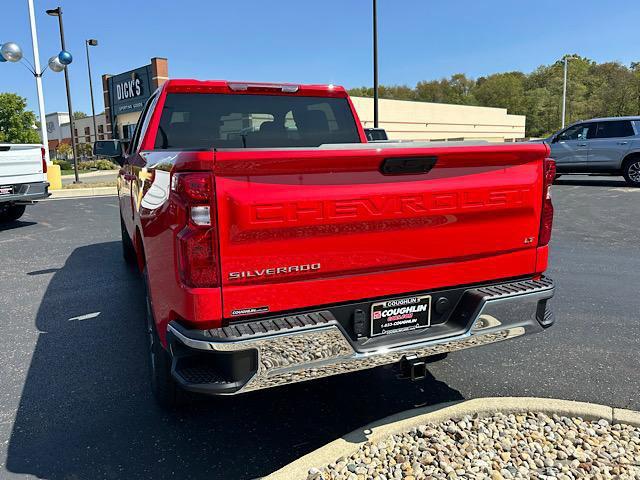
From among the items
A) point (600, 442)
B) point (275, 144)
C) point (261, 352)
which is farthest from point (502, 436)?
point (275, 144)

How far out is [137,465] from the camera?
262 centimetres

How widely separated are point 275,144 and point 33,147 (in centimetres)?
726

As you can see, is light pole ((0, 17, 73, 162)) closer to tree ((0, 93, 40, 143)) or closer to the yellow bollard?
the yellow bollard

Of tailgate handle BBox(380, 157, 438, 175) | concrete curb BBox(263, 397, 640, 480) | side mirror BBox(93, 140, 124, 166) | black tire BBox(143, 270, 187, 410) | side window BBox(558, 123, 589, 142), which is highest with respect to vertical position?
side window BBox(558, 123, 589, 142)

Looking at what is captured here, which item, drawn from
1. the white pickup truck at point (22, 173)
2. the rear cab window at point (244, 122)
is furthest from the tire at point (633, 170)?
the white pickup truck at point (22, 173)

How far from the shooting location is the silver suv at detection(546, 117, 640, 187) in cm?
1459

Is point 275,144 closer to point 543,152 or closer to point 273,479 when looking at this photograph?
point 543,152

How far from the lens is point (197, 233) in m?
2.16

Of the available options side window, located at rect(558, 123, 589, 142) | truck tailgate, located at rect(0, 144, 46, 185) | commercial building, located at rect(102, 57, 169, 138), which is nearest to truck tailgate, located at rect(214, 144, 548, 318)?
truck tailgate, located at rect(0, 144, 46, 185)

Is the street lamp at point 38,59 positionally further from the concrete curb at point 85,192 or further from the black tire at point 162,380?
the black tire at point 162,380

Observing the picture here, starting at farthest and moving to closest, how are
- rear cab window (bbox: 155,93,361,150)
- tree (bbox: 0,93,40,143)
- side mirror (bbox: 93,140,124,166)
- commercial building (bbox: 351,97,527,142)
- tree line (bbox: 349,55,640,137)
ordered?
tree line (bbox: 349,55,640,137)
tree (bbox: 0,93,40,143)
commercial building (bbox: 351,97,527,142)
side mirror (bbox: 93,140,124,166)
rear cab window (bbox: 155,93,361,150)

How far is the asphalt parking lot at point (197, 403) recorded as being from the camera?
8.86 ft

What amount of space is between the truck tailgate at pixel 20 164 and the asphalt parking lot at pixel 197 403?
406 centimetres

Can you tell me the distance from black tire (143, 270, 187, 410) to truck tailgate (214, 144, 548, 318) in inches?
33.2
